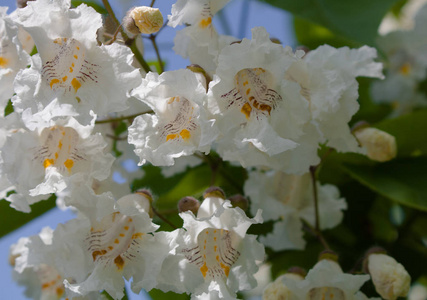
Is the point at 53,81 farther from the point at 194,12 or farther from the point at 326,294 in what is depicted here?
the point at 326,294

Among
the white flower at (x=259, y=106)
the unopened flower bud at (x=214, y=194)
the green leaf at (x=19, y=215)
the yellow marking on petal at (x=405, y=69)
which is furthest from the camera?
the yellow marking on petal at (x=405, y=69)

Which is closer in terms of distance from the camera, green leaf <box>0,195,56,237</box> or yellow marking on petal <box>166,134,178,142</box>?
yellow marking on petal <box>166,134,178,142</box>

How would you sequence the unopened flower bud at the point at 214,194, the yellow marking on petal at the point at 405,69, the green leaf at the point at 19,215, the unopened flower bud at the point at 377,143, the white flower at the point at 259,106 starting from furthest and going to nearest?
the yellow marking on petal at the point at 405,69 < the green leaf at the point at 19,215 < the unopened flower bud at the point at 377,143 < the unopened flower bud at the point at 214,194 < the white flower at the point at 259,106

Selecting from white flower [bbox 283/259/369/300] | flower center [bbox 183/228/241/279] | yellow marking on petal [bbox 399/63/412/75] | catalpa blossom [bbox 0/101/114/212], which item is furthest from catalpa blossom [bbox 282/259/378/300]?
yellow marking on petal [bbox 399/63/412/75]

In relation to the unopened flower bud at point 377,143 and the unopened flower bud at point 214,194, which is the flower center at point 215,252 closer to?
the unopened flower bud at point 214,194

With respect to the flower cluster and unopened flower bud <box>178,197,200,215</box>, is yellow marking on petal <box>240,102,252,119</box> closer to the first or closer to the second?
the flower cluster

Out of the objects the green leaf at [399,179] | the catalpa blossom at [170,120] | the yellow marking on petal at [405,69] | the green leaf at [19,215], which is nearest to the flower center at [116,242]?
the catalpa blossom at [170,120]

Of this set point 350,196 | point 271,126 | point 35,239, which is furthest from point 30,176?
point 350,196

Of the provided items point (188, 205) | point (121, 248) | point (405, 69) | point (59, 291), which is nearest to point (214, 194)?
point (188, 205)
